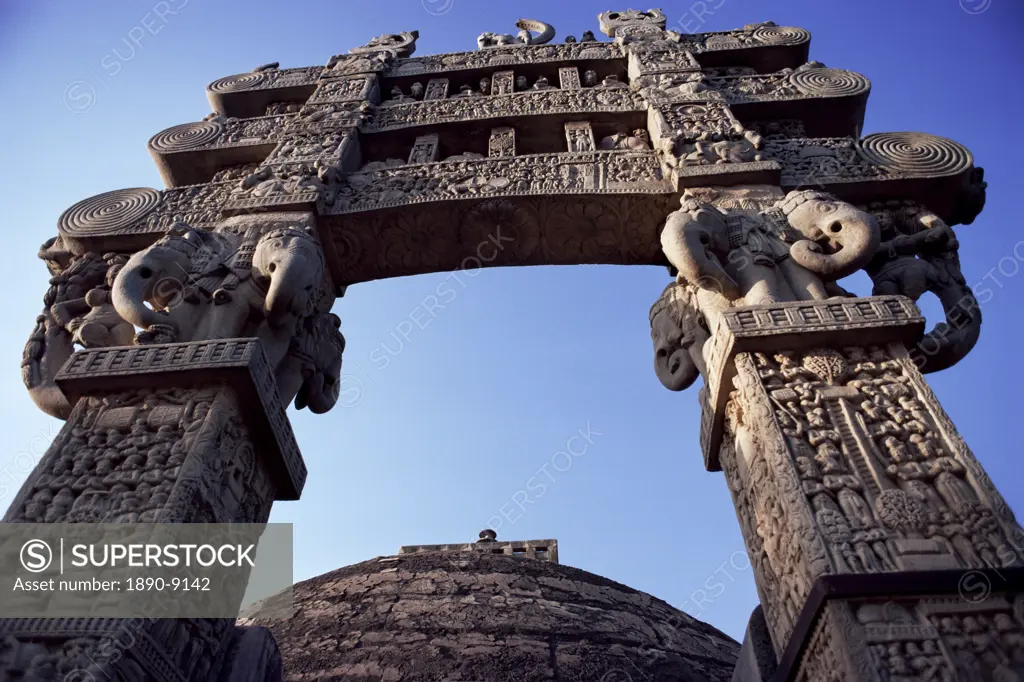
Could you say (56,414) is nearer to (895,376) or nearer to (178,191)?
(178,191)

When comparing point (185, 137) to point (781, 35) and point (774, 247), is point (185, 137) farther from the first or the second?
point (781, 35)

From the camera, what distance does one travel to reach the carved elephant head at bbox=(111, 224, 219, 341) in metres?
4.74

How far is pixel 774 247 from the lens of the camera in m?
5.01

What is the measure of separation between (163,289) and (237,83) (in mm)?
4656

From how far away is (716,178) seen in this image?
5902 millimetres

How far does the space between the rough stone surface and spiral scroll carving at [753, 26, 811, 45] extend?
630 cm

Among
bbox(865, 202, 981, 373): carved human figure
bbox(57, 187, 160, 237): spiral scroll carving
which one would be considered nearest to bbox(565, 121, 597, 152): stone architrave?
bbox(865, 202, 981, 373): carved human figure

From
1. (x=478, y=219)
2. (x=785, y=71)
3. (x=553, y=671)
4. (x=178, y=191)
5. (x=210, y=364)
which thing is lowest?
(x=553, y=671)

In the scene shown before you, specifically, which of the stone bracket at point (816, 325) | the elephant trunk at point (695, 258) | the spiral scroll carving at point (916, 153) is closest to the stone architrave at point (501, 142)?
the elephant trunk at point (695, 258)

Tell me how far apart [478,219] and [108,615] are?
390 cm

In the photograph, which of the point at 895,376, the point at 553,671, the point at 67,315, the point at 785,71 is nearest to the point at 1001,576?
the point at 895,376

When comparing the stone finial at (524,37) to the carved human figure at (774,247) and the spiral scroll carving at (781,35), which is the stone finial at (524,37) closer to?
the spiral scroll carving at (781,35)

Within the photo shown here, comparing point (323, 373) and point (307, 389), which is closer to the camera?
point (307, 389)

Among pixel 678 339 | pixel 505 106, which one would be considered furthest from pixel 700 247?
pixel 505 106
